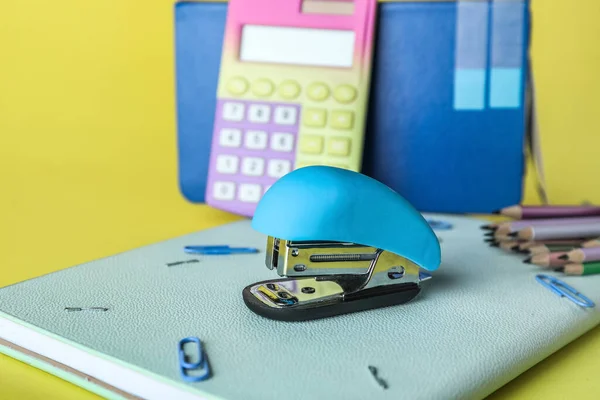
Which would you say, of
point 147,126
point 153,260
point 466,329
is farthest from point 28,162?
point 466,329

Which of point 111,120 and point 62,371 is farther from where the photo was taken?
point 111,120

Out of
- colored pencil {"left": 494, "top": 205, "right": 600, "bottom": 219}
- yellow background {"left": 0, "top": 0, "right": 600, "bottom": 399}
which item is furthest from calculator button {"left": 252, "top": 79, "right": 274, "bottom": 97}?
colored pencil {"left": 494, "top": 205, "right": 600, "bottom": 219}

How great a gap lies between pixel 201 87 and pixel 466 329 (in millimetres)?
452

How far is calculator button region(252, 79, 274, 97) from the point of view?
0.73 meters

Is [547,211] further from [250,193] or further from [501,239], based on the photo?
[250,193]

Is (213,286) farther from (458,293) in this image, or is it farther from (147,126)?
(147,126)

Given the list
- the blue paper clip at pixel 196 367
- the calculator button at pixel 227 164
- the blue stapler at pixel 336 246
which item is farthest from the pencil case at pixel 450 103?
the blue paper clip at pixel 196 367

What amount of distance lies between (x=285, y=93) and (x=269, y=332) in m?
0.36

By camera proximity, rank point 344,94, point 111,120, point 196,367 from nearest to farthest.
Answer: point 196,367 → point 344,94 → point 111,120

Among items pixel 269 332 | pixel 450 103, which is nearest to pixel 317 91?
pixel 450 103

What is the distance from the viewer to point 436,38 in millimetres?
724

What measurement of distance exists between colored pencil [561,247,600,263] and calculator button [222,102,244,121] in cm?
34

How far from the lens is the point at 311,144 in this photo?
710mm

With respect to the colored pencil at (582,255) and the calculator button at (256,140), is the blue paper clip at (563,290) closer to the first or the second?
the colored pencil at (582,255)
